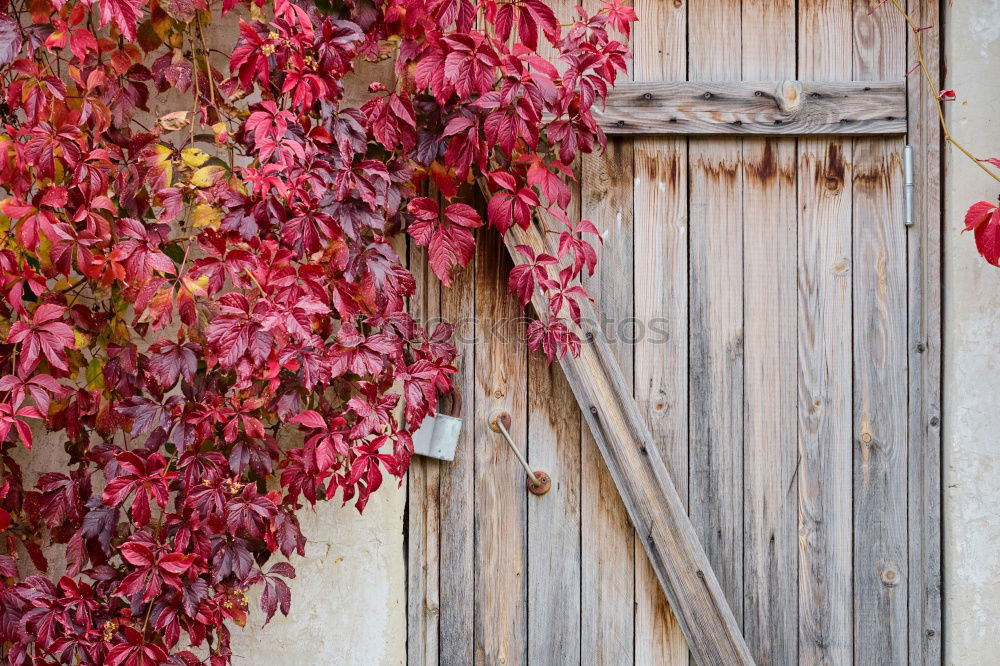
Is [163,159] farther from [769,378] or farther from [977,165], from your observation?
[977,165]

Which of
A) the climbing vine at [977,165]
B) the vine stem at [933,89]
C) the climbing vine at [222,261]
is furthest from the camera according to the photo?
the vine stem at [933,89]

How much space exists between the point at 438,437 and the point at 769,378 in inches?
32.7

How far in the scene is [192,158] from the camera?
1479mm

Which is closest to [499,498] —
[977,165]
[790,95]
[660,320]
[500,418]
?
[500,418]

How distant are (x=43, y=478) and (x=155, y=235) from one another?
0.57m

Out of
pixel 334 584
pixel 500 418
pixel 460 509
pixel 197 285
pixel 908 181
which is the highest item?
pixel 908 181

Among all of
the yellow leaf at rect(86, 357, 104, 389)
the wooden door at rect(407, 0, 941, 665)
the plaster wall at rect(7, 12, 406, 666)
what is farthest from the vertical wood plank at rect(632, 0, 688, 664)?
the yellow leaf at rect(86, 357, 104, 389)

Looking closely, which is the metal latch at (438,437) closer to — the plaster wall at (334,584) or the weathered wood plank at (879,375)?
the plaster wall at (334,584)

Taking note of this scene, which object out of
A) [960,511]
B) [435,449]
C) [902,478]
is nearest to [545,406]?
[435,449]

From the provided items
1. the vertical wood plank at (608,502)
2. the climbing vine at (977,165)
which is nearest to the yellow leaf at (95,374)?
the vertical wood plank at (608,502)

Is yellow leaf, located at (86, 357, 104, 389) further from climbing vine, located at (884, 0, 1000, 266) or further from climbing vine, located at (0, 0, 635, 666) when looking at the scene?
climbing vine, located at (884, 0, 1000, 266)

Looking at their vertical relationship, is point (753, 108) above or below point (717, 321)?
above

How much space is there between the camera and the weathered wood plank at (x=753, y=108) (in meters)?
Result: 1.78

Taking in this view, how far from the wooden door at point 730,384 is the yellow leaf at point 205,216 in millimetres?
520
